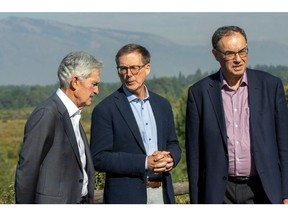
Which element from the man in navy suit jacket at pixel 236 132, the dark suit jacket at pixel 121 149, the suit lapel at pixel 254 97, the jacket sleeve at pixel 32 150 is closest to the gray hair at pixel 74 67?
the jacket sleeve at pixel 32 150

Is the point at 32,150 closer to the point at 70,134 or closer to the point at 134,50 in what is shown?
the point at 70,134

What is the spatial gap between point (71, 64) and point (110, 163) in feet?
2.39

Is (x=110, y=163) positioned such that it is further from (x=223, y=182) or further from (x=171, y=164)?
(x=223, y=182)

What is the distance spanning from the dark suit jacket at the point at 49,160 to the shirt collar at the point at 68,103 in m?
0.03

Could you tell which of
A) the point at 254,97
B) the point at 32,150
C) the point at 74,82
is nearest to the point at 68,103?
the point at 74,82

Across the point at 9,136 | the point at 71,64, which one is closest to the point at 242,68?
the point at 71,64

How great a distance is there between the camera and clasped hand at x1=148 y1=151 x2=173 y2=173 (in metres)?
3.77

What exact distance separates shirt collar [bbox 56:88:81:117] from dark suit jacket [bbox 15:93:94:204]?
27 mm

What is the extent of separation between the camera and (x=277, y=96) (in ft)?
12.7

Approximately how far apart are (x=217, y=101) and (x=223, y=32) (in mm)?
461

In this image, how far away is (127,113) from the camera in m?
3.88

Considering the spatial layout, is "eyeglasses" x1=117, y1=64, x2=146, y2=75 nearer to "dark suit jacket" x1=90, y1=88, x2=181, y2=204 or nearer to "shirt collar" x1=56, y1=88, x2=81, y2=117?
"dark suit jacket" x1=90, y1=88, x2=181, y2=204

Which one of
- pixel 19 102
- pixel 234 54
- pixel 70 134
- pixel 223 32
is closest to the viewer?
pixel 70 134

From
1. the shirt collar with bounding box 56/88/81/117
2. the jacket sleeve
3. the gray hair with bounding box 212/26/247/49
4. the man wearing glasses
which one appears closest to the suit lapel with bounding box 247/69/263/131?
the gray hair with bounding box 212/26/247/49
